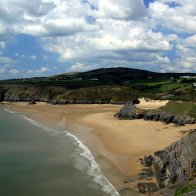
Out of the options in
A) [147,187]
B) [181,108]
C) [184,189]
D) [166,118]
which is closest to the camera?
[184,189]

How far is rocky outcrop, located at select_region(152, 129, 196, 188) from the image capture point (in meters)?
23.0

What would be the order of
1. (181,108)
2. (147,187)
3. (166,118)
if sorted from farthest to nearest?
1. (181,108)
2. (166,118)
3. (147,187)

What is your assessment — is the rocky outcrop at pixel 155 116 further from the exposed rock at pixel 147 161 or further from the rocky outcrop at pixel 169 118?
the exposed rock at pixel 147 161

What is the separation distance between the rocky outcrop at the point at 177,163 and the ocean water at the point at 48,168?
356cm

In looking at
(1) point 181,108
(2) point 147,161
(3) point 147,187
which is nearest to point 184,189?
(3) point 147,187

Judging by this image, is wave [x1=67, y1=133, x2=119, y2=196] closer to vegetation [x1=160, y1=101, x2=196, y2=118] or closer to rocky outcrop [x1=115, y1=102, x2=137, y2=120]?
vegetation [x1=160, y1=101, x2=196, y2=118]

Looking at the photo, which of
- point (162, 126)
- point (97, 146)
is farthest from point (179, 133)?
point (97, 146)

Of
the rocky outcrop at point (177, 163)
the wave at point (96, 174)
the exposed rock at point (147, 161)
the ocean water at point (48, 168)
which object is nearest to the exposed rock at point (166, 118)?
the ocean water at point (48, 168)

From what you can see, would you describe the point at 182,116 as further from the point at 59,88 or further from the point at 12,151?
the point at 59,88

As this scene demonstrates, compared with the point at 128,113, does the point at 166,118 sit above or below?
below

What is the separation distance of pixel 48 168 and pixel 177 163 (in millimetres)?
11640

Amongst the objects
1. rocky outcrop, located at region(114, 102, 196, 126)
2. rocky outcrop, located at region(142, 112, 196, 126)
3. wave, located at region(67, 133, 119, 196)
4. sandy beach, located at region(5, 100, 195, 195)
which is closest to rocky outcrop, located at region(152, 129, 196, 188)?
sandy beach, located at region(5, 100, 195, 195)

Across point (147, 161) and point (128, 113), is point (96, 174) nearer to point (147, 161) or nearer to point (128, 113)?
point (147, 161)

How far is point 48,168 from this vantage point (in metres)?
31.4
